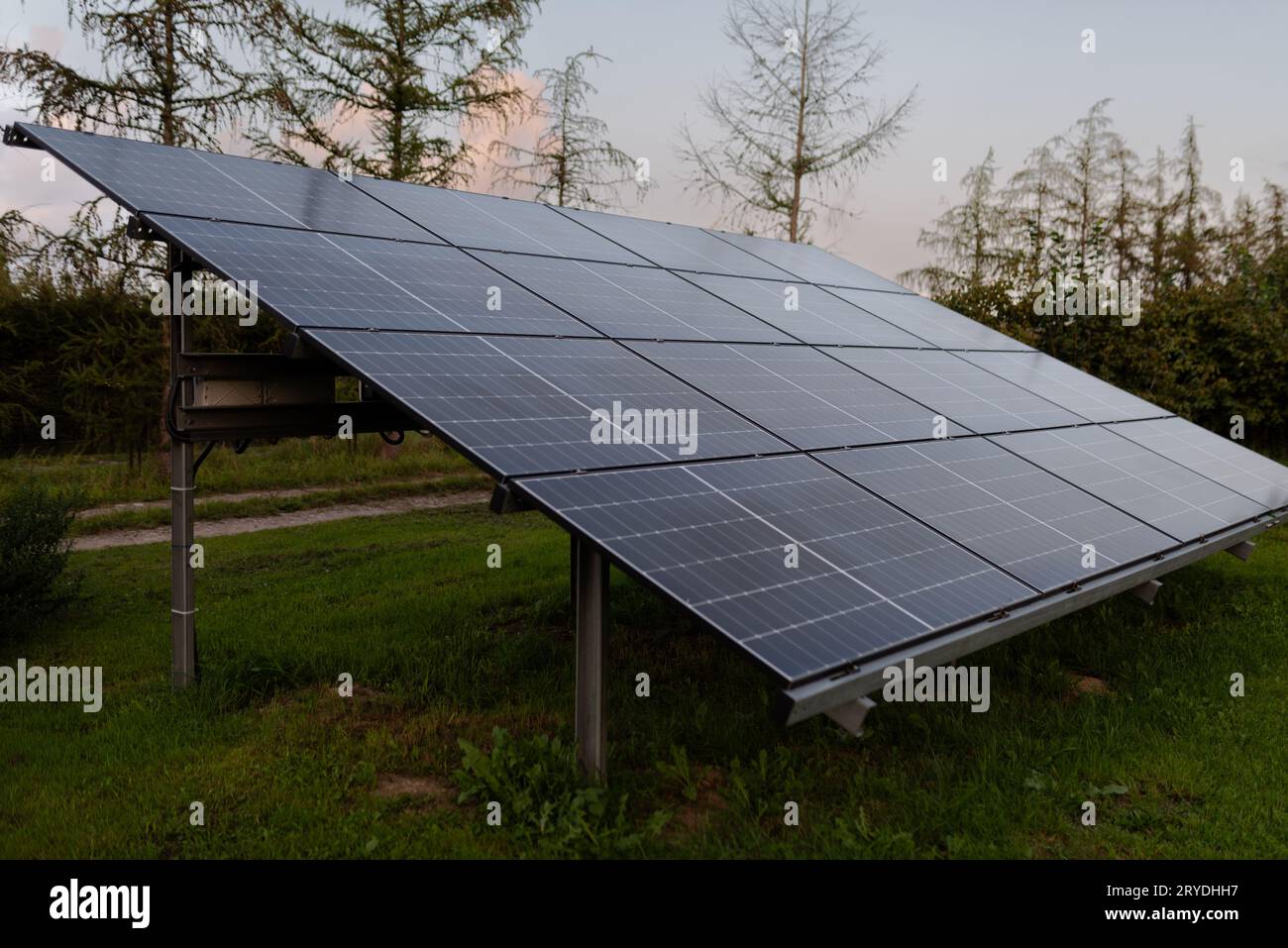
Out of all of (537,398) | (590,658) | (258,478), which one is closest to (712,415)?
(537,398)

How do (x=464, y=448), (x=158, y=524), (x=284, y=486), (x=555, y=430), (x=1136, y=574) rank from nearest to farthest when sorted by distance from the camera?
(x=464, y=448)
(x=555, y=430)
(x=1136, y=574)
(x=158, y=524)
(x=284, y=486)

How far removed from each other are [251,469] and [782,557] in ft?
59.1

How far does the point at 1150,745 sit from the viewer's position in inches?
313

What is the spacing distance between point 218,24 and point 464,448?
17477 mm

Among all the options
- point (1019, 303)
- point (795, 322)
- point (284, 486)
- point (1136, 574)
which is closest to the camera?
point (1136, 574)

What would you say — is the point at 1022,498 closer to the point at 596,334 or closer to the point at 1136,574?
the point at 1136,574

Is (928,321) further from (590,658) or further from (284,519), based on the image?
(284,519)

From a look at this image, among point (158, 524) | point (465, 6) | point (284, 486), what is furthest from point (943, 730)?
point (465, 6)

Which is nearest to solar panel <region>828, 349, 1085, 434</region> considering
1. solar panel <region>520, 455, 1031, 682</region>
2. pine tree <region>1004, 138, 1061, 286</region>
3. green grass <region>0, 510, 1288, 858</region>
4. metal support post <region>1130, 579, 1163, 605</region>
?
metal support post <region>1130, 579, 1163, 605</region>

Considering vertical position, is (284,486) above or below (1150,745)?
above

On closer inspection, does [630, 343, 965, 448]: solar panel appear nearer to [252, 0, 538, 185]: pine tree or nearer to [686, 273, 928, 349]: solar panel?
[686, 273, 928, 349]: solar panel

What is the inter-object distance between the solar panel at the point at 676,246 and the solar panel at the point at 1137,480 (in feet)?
15.0

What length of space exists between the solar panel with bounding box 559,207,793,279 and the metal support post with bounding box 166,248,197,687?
215 inches

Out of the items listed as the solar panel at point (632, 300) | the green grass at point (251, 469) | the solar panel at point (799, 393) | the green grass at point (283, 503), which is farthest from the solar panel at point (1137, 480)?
the green grass at point (251, 469)
